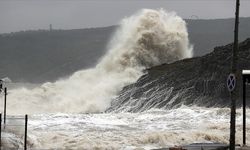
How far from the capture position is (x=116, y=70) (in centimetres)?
5500

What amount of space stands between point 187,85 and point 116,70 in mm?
17490

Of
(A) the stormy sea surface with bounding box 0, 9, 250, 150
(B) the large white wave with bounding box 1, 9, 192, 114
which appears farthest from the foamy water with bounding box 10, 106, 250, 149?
(B) the large white wave with bounding box 1, 9, 192, 114

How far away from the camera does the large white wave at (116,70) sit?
1881 inches

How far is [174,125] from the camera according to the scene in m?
28.2

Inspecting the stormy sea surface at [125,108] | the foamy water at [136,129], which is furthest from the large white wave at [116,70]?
the foamy water at [136,129]

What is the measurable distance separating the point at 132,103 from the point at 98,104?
6615mm

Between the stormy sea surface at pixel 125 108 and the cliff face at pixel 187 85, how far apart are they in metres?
0.11

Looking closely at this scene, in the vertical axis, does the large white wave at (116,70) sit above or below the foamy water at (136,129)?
above

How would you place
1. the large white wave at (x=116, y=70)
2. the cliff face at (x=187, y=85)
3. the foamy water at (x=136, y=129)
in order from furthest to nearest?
the large white wave at (x=116, y=70)
the cliff face at (x=187, y=85)
the foamy water at (x=136, y=129)

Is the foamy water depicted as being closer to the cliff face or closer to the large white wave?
the cliff face

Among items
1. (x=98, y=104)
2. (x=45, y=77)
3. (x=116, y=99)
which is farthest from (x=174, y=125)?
(x=45, y=77)

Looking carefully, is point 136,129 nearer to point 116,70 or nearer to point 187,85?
point 187,85

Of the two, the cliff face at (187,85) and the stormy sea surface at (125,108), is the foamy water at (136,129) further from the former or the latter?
the cliff face at (187,85)

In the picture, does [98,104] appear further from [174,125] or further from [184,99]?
[174,125]
